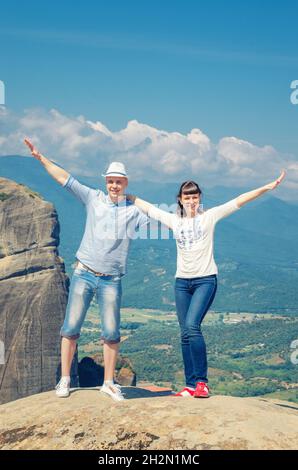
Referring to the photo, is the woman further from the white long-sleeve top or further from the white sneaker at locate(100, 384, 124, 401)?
the white sneaker at locate(100, 384, 124, 401)

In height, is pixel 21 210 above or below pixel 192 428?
above

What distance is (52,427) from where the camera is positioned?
35.1ft

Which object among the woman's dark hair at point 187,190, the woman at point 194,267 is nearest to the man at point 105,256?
the woman at point 194,267

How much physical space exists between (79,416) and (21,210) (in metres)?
67.7

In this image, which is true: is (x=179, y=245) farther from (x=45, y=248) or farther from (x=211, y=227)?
(x=45, y=248)

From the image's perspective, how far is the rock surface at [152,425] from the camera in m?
9.56

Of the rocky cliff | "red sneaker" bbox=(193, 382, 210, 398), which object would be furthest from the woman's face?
the rocky cliff

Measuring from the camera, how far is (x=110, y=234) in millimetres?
12164

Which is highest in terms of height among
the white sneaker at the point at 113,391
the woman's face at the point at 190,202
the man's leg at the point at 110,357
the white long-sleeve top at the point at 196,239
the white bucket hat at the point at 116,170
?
the white bucket hat at the point at 116,170

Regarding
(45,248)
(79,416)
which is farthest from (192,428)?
(45,248)

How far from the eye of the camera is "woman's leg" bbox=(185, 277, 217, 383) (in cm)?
→ 1189

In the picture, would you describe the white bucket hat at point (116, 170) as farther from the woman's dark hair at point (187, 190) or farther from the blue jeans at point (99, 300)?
the blue jeans at point (99, 300)

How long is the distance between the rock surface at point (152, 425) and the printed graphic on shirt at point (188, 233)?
2.83m

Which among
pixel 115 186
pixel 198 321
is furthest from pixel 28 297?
pixel 198 321
